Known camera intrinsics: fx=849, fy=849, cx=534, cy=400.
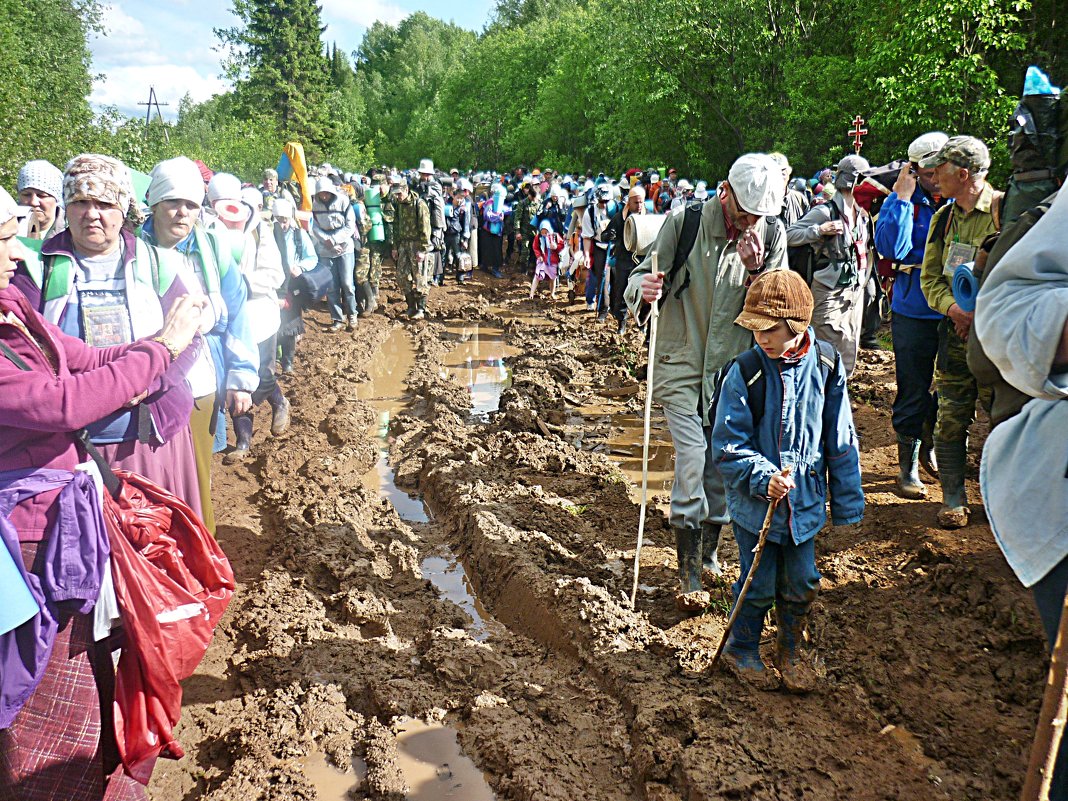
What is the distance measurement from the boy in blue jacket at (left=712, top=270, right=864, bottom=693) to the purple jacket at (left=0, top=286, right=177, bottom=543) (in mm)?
2131

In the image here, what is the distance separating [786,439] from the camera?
332cm

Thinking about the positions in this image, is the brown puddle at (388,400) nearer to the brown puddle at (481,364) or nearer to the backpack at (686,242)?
the brown puddle at (481,364)

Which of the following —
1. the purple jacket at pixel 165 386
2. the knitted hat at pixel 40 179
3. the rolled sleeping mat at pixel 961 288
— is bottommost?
the purple jacket at pixel 165 386

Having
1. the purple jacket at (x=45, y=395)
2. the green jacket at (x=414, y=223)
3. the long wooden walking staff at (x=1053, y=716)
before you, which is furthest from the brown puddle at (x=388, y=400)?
the long wooden walking staff at (x=1053, y=716)

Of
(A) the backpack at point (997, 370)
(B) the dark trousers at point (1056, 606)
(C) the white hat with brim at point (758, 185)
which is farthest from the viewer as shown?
(C) the white hat with brim at point (758, 185)

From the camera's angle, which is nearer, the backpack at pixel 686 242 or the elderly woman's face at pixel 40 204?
the backpack at pixel 686 242

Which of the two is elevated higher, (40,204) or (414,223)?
(414,223)

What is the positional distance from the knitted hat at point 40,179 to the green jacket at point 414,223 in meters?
7.95

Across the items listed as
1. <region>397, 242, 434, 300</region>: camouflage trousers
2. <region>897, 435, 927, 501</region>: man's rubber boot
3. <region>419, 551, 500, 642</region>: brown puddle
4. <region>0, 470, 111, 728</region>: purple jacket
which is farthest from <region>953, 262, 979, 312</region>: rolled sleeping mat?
<region>397, 242, 434, 300</region>: camouflage trousers

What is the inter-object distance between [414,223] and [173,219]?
32.8 ft

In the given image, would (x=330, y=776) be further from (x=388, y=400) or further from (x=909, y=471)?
(x=388, y=400)

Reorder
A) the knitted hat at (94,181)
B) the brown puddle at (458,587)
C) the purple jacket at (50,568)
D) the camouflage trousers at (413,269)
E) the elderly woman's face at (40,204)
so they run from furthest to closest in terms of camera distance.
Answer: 1. the camouflage trousers at (413,269)
2. the elderly woman's face at (40,204)
3. the brown puddle at (458,587)
4. the knitted hat at (94,181)
5. the purple jacket at (50,568)

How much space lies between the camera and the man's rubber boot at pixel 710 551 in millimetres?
4617

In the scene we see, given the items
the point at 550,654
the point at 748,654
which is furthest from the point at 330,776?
the point at 748,654
